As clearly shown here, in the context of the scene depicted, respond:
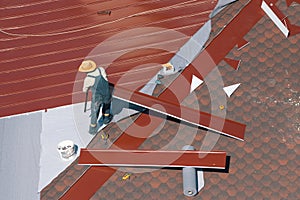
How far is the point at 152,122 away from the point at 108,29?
129 inches

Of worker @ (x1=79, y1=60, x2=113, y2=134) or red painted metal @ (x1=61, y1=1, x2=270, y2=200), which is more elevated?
worker @ (x1=79, y1=60, x2=113, y2=134)

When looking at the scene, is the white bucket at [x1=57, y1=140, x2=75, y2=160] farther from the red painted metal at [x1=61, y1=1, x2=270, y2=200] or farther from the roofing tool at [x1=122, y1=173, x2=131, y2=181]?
the roofing tool at [x1=122, y1=173, x2=131, y2=181]

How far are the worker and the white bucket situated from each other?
20.4 inches

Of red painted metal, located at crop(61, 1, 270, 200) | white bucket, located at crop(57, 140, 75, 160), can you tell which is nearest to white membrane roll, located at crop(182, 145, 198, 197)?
red painted metal, located at crop(61, 1, 270, 200)

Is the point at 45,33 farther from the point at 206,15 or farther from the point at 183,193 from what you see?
the point at 183,193

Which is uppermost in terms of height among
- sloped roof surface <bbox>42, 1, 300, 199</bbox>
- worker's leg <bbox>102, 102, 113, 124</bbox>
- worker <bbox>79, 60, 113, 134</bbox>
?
worker <bbox>79, 60, 113, 134</bbox>

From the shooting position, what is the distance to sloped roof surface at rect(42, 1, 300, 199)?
36.1 ft

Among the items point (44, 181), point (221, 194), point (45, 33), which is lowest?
point (221, 194)

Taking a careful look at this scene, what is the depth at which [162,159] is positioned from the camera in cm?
1098

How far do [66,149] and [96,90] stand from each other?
131 cm

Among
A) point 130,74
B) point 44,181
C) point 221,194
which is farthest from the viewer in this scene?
point 130,74

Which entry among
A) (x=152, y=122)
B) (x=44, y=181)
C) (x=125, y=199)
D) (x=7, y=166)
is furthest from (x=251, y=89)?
(x=7, y=166)

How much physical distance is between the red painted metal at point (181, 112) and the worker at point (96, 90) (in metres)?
0.33

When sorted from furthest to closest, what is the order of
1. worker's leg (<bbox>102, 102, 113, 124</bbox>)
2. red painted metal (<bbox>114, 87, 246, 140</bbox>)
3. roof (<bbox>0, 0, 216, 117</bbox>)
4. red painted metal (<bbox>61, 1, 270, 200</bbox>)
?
1. roof (<bbox>0, 0, 216, 117</bbox>)
2. worker's leg (<bbox>102, 102, 113, 124</bbox>)
3. red painted metal (<bbox>61, 1, 270, 200</bbox>)
4. red painted metal (<bbox>114, 87, 246, 140</bbox>)
